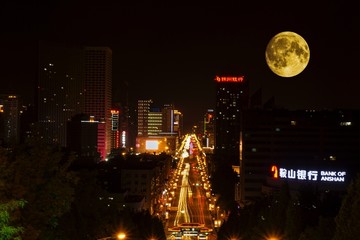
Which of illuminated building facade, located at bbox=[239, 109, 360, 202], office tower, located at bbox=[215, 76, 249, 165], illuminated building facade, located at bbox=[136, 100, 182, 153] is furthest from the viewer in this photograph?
illuminated building facade, located at bbox=[136, 100, 182, 153]

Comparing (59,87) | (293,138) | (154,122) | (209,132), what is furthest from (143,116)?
(293,138)

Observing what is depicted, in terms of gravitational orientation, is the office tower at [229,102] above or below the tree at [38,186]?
above

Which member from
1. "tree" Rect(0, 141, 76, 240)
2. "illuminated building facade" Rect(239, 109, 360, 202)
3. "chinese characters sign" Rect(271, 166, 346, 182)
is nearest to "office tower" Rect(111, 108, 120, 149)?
"illuminated building facade" Rect(239, 109, 360, 202)

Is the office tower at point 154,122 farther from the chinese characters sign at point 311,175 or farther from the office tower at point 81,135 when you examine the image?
the chinese characters sign at point 311,175

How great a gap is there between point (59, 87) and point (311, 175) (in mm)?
98094

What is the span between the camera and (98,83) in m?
137

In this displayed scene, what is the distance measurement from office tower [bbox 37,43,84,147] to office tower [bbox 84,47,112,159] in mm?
3170

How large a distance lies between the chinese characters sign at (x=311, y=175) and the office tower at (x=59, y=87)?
8467 centimetres

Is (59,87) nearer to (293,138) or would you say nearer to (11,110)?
(11,110)

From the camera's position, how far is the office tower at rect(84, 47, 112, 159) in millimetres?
133500

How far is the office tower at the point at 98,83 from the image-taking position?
13350 centimetres

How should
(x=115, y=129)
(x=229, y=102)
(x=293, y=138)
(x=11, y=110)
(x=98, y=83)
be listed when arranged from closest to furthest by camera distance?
(x=293, y=138) → (x=11, y=110) → (x=229, y=102) → (x=115, y=129) → (x=98, y=83)

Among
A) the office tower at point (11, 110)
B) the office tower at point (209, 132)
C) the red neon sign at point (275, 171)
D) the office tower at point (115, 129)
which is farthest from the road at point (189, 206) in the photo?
the office tower at point (209, 132)

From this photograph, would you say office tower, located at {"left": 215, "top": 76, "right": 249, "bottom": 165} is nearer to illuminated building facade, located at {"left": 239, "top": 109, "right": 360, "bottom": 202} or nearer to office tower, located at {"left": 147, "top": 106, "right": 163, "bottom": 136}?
office tower, located at {"left": 147, "top": 106, "right": 163, "bottom": 136}
